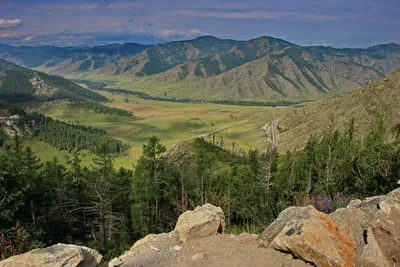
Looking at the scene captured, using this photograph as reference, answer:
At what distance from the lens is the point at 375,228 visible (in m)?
18.5

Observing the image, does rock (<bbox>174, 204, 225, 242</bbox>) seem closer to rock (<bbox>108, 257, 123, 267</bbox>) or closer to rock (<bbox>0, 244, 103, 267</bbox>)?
rock (<bbox>108, 257, 123, 267</bbox>)

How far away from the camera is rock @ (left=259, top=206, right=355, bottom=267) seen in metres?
15.9

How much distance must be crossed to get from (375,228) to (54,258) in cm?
1735

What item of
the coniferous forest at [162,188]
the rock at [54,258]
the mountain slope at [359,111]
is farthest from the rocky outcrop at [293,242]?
the mountain slope at [359,111]

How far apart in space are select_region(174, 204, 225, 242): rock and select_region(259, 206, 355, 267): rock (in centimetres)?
424

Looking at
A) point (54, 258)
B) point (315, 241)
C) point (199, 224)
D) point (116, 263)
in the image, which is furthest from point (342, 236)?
point (54, 258)

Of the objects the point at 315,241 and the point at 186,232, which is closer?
the point at 315,241

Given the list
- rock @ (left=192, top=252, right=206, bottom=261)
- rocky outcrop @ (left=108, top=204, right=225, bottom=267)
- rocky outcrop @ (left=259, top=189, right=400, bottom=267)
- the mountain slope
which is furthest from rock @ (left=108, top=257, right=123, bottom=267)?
the mountain slope

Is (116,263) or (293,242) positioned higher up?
(293,242)

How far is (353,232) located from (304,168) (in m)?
49.5

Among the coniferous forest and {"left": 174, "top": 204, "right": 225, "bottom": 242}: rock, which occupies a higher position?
{"left": 174, "top": 204, "right": 225, "bottom": 242}: rock

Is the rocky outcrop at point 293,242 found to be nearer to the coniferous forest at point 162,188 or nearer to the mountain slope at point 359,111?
the coniferous forest at point 162,188

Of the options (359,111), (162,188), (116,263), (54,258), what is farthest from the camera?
(359,111)

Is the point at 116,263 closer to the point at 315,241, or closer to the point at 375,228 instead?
the point at 315,241
